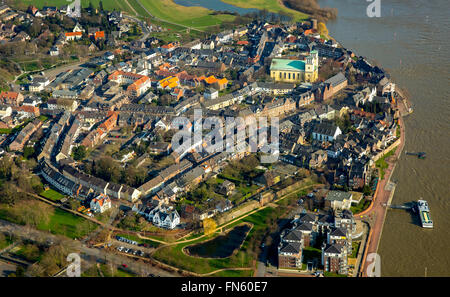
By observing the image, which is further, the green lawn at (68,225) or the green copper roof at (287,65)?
the green copper roof at (287,65)

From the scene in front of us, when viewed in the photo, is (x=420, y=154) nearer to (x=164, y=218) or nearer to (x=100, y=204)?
(x=164, y=218)

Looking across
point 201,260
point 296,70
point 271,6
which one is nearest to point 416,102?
point 296,70

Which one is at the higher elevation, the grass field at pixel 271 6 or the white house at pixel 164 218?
the grass field at pixel 271 6

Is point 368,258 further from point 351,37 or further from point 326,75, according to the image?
point 351,37

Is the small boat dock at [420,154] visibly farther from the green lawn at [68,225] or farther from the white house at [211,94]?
the green lawn at [68,225]

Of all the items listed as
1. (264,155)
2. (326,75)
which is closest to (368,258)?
(264,155)

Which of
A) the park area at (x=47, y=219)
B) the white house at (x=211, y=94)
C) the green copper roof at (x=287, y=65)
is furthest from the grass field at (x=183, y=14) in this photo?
the park area at (x=47, y=219)
